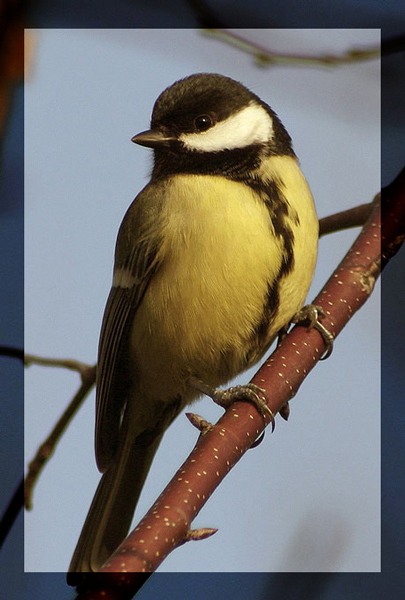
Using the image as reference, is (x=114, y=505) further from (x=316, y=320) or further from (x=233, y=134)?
(x=233, y=134)

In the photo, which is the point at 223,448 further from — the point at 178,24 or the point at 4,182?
the point at 178,24

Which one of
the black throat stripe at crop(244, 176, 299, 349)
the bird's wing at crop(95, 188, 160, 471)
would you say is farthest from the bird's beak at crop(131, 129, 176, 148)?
the black throat stripe at crop(244, 176, 299, 349)

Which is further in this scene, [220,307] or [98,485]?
[98,485]

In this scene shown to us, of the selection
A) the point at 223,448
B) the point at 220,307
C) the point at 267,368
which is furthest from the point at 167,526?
the point at 220,307

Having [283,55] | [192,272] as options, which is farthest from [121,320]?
[283,55]

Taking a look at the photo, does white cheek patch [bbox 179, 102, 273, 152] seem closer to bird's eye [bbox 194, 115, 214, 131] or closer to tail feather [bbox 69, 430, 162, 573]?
bird's eye [bbox 194, 115, 214, 131]

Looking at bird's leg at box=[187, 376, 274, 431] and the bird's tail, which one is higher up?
bird's leg at box=[187, 376, 274, 431]

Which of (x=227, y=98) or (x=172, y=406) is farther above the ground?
(x=227, y=98)
